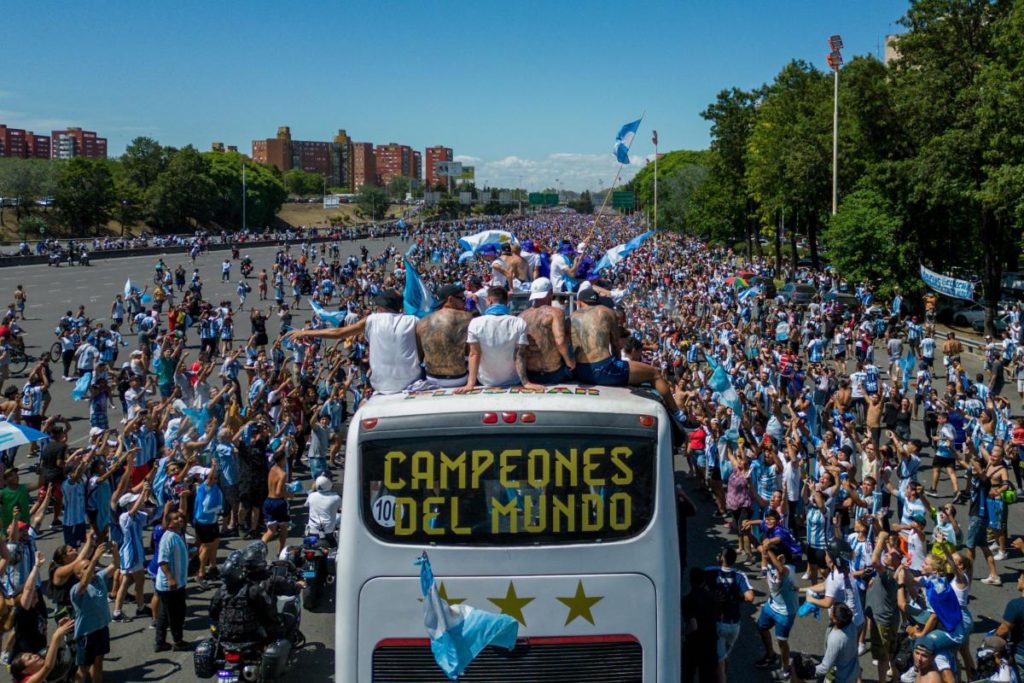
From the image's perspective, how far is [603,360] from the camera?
6863 millimetres

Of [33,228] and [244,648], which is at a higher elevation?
[33,228]

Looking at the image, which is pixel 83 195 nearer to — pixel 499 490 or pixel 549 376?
pixel 549 376

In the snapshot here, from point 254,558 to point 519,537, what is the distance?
300cm

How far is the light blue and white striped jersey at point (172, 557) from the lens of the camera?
927 cm

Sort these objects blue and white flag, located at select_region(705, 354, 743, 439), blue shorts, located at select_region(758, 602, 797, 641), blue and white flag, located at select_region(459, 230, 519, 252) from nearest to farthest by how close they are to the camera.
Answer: blue shorts, located at select_region(758, 602, 797, 641) → blue and white flag, located at select_region(459, 230, 519, 252) → blue and white flag, located at select_region(705, 354, 743, 439)

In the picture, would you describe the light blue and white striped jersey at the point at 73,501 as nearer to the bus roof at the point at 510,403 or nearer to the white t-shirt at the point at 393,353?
the white t-shirt at the point at 393,353

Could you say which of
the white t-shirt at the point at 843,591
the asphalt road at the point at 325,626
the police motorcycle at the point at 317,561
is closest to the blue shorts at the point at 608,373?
the white t-shirt at the point at 843,591

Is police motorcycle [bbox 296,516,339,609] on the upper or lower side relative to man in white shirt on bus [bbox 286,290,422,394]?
lower

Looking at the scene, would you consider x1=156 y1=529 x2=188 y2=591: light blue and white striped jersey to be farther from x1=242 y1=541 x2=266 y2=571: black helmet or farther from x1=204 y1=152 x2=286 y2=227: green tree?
x1=204 y1=152 x2=286 y2=227: green tree

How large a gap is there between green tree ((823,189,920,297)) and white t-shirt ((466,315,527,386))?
36473mm

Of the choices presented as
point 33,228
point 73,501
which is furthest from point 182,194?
point 73,501

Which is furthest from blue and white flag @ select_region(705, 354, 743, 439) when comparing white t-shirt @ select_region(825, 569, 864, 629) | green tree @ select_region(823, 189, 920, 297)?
green tree @ select_region(823, 189, 920, 297)

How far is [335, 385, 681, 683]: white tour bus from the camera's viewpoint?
5863 mm

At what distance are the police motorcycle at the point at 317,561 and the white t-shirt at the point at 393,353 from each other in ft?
12.6
